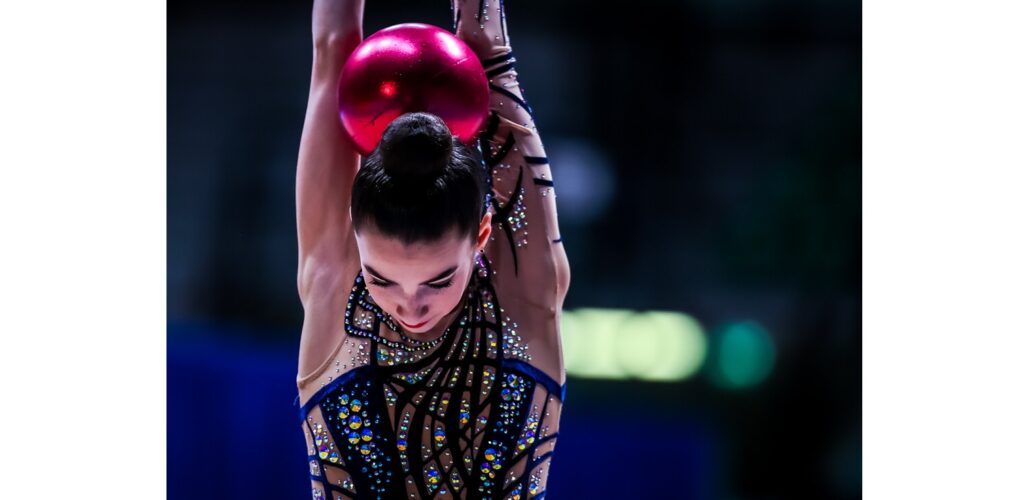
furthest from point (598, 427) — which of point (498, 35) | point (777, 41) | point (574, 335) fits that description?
point (498, 35)

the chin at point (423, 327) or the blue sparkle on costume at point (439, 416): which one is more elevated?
the chin at point (423, 327)

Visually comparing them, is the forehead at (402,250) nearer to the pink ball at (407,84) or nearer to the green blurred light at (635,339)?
the pink ball at (407,84)

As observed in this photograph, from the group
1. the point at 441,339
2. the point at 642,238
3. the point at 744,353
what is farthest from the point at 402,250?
the point at 744,353

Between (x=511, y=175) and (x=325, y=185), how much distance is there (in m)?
0.26

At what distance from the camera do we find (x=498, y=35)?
4.47 ft

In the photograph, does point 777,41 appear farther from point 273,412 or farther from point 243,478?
point 243,478

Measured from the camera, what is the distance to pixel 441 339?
4.37 ft

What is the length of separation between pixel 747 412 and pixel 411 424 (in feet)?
4.00

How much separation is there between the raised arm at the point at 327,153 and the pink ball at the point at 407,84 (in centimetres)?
8

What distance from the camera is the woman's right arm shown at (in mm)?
1309

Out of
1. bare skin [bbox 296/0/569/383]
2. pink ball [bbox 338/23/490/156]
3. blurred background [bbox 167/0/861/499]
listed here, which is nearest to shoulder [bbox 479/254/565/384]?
bare skin [bbox 296/0/569/383]

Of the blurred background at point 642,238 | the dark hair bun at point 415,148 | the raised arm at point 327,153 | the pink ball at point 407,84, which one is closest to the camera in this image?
the dark hair bun at point 415,148

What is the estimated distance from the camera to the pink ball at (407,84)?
119cm

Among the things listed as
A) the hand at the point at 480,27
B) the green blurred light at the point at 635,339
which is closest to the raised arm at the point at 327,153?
the hand at the point at 480,27
